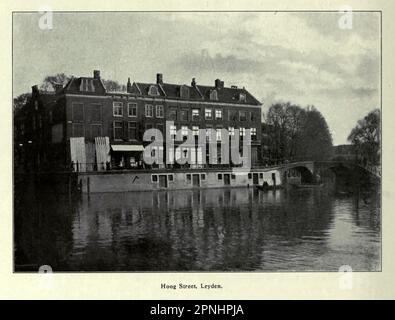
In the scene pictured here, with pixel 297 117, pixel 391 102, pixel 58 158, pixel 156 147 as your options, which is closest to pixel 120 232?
pixel 58 158

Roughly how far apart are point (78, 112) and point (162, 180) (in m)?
5.02

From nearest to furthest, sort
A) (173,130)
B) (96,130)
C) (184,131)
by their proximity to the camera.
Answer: (184,131)
(96,130)
(173,130)

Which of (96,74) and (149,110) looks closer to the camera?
(96,74)

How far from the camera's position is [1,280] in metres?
6.37

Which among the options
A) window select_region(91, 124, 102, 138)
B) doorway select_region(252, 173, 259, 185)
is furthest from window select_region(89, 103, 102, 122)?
doorway select_region(252, 173, 259, 185)

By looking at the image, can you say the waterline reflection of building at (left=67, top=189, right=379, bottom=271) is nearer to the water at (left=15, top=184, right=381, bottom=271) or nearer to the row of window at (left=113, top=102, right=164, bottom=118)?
the water at (left=15, top=184, right=381, bottom=271)

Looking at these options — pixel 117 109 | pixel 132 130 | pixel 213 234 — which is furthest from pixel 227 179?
pixel 213 234

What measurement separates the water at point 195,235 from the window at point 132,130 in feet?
9.76

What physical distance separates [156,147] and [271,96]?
7353 mm

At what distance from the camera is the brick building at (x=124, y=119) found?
15.4 metres

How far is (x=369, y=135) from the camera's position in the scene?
31.0 ft

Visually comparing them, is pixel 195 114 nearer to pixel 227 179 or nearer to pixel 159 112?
pixel 159 112

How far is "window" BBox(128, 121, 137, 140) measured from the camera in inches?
735
